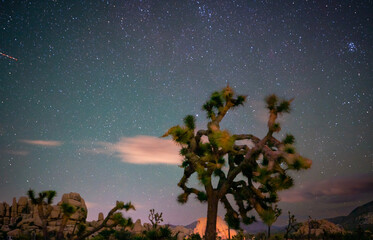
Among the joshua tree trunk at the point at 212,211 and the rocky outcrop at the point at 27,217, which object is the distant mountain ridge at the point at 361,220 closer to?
the rocky outcrop at the point at 27,217

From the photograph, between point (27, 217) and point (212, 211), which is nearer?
point (212, 211)

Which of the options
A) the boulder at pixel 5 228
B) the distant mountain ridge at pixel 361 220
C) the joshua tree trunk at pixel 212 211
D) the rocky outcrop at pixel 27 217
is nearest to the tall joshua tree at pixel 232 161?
the joshua tree trunk at pixel 212 211

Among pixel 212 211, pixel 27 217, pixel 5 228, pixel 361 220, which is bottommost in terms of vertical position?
pixel 361 220

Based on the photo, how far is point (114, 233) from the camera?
26703mm

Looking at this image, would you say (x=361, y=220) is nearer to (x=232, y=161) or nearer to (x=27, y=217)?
(x=232, y=161)

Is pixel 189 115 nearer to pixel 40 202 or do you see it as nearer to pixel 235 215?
pixel 235 215

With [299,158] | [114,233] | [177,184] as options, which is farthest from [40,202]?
[114,233]

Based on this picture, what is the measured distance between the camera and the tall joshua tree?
9148mm

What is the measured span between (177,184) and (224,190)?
2201mm

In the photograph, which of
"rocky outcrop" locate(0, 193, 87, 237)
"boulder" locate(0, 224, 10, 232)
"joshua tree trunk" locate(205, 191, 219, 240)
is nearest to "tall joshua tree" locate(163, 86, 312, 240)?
"joshua tree trunk" locate(205, 191, 219, 240)

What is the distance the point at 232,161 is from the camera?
11.6 m

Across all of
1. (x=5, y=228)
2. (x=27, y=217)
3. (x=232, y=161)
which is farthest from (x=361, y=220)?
(x=5, y=228)

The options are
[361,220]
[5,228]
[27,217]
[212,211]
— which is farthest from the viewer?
[361,220]

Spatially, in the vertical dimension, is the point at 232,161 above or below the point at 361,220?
above
